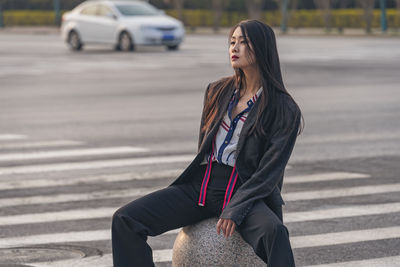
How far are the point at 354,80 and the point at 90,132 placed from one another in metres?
8.53

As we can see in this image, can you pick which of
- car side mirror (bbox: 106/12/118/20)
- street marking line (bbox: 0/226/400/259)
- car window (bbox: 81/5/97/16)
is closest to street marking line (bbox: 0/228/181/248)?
street marking line (bbox: 0/226/400/259)

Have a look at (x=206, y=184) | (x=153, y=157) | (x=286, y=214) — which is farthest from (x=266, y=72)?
(x=153, y=157)

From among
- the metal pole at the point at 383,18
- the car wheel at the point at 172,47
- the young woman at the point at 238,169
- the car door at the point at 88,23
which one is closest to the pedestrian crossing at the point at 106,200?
the young woman at the point at 238,169

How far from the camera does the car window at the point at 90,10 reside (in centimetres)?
3272

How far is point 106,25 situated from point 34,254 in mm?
25861

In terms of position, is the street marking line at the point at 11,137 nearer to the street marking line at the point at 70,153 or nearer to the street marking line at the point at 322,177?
the street marking line at the point at 70,153

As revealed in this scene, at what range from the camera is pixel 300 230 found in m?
7.14

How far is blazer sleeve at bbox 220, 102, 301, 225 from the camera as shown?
4.55 m

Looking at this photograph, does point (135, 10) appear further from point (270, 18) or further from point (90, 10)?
point (270, 18)

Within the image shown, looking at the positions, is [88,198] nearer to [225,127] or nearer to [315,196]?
[315,196]

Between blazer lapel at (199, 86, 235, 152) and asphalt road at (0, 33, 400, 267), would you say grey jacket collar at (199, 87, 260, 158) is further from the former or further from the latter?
asphalt road at (0, 33, 400, 267)

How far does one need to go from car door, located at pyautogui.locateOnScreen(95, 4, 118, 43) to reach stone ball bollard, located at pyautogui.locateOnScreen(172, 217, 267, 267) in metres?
27.1

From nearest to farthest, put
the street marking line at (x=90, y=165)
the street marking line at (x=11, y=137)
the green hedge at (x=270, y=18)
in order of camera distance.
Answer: the street marking line at (x=90, y=165)
the street marking line at (x=11, y=137)
the green hedge at (x=270, y=18)

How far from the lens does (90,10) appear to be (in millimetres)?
32906
